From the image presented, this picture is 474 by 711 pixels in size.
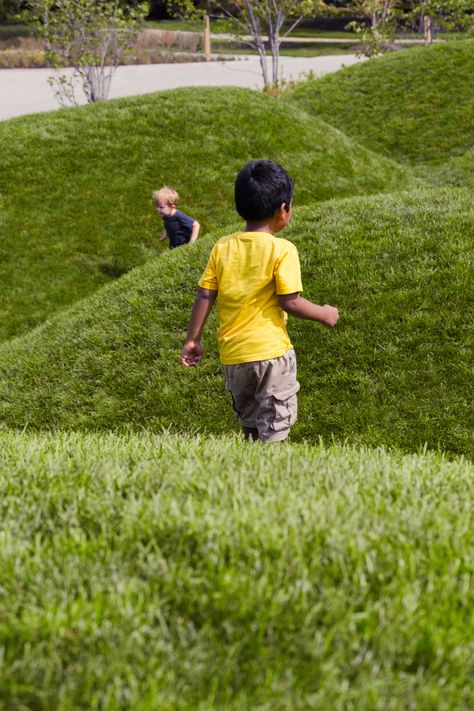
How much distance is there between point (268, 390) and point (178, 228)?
7.20m

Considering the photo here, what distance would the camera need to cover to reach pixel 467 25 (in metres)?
34.6

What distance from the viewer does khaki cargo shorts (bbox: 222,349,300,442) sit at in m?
4.44

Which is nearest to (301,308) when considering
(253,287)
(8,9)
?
(253,287)

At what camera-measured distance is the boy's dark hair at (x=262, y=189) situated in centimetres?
423

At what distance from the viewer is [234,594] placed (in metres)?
2.17

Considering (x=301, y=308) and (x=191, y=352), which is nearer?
(x=301, y=308)

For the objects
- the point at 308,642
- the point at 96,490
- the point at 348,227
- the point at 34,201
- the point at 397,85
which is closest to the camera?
the point at 308,642

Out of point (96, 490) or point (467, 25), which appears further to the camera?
point (467, 25)

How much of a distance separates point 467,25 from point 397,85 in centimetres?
1520

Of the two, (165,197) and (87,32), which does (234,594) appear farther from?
(87,32)

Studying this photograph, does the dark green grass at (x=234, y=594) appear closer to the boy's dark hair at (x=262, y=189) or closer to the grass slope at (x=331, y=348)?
the boy's dark hair at (x=262, y=189)

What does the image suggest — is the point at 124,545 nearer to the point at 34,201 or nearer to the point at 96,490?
the point at 96,490

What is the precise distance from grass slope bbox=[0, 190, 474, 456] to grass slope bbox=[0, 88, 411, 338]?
3157 millimetres

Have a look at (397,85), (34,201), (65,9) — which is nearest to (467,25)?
(397,85)
